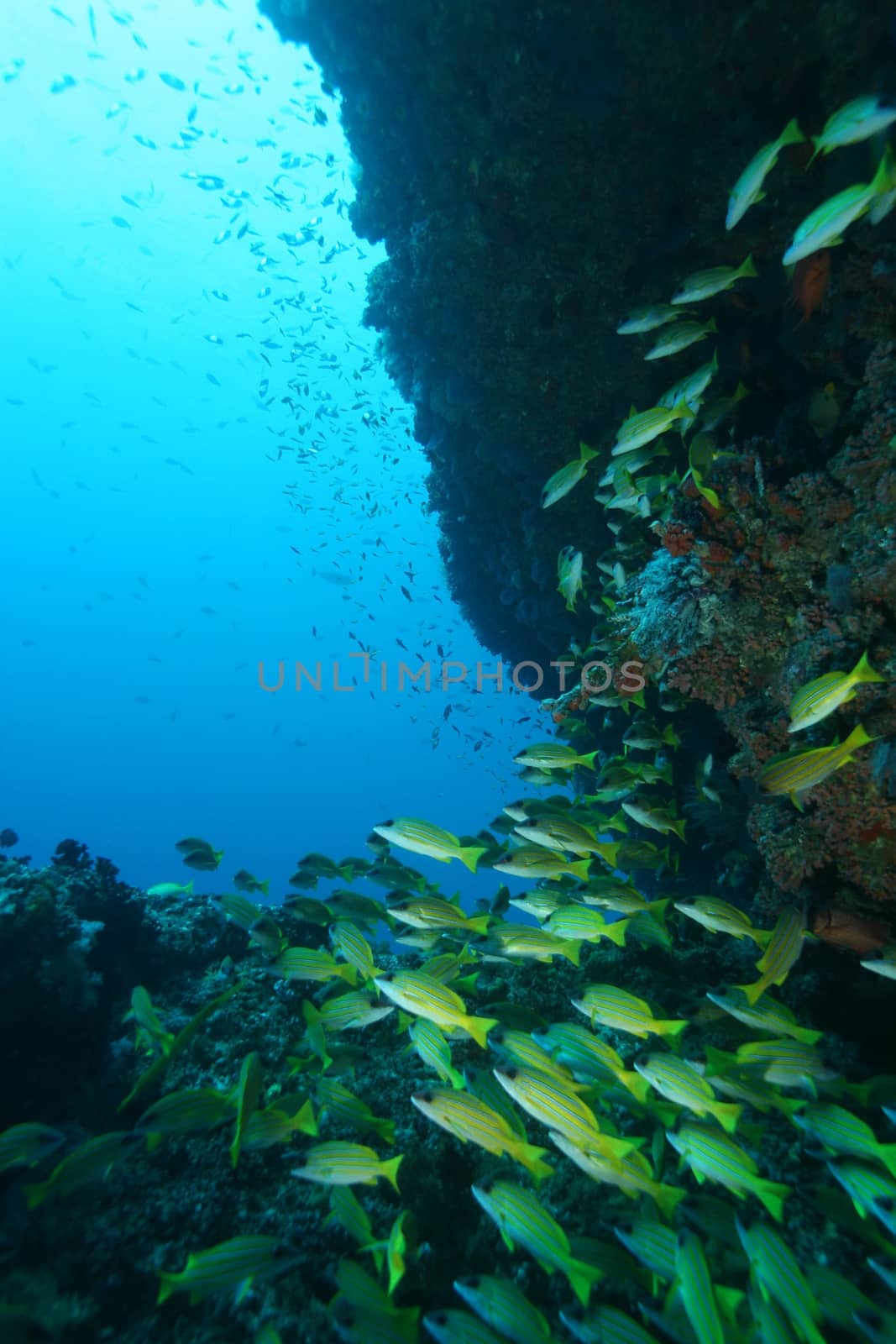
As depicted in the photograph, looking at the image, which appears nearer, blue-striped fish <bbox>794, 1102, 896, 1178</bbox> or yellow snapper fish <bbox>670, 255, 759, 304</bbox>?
blue-striped fish <bbox>794, 1102, 896, 1178</bbox>

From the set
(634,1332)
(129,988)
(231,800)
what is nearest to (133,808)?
(231,800)

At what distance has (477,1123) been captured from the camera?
123 inches

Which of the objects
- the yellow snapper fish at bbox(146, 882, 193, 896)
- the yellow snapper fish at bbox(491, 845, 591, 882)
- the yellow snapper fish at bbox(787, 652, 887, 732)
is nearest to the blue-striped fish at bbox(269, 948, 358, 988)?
the yellow snapper fish at bbox(491, 845, 591, 882)

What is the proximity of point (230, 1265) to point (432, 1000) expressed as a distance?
61.9 inches

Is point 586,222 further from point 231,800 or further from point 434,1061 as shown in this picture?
point 231,800

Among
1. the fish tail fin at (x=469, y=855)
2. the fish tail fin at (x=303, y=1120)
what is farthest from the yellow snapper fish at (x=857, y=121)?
the fish tail fin at (x=303, y=1120)

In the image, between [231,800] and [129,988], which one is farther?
[231,800]

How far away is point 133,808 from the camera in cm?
10238

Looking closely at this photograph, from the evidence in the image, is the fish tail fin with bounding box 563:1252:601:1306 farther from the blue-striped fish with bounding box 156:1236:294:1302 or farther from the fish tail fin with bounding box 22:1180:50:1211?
the fish tail fin with bounding box 22:1180:50:1211

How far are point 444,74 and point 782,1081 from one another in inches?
465

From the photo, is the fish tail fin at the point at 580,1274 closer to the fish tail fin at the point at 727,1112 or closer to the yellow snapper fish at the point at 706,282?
the fish tail fin at the point at 727,1112

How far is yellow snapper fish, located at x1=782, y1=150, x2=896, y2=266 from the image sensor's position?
3.39 metres

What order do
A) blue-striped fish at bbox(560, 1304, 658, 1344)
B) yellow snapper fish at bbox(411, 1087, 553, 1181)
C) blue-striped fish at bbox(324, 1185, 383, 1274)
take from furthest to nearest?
blue-striped fish at bbox(324, 1185, 383, 1274) < yellow snapper fish at bbox(411, 1087, 553, 1181) < blue-striped fish at bbox(560, 1304, 658, 1344)

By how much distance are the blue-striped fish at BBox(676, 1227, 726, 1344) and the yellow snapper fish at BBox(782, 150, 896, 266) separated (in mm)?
5354
